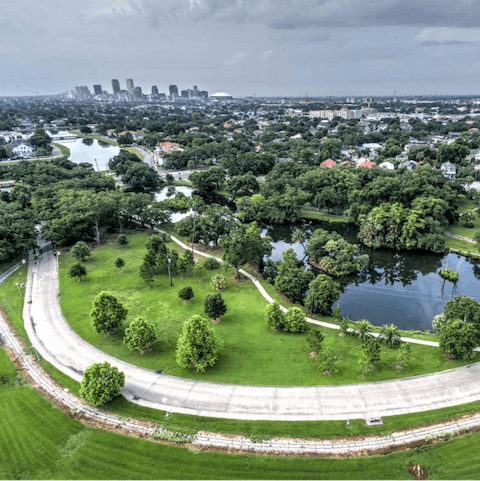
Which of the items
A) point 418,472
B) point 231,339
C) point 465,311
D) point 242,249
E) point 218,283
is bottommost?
point 231,339

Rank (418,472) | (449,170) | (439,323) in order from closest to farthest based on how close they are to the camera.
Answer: (418,472) < (439,323) < (449,170)

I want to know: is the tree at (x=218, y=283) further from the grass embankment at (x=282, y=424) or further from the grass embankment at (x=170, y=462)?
the grass embankment at (x=170, y=462)

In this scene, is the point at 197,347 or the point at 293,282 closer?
the point at 197,347

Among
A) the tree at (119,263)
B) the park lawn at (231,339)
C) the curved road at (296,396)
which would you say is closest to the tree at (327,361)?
the park lawn at (231,339)

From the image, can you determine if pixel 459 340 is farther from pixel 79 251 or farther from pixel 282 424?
pixel 79 251

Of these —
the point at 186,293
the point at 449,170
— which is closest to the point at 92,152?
the point at 186,293

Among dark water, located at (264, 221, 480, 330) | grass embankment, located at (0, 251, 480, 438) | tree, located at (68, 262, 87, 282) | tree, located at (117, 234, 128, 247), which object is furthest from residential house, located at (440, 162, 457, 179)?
tree, located at (68, 262, 87, 282)

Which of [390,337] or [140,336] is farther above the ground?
[140,336]
